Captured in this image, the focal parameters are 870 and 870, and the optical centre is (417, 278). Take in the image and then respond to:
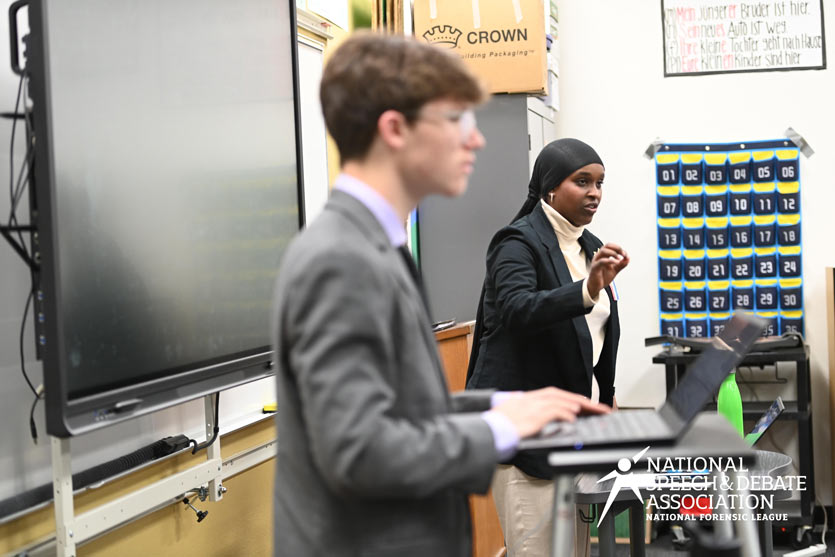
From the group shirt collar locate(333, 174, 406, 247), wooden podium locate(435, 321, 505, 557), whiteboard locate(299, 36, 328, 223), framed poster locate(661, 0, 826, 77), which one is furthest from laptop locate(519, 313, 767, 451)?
framed poster locate(661, 0, 826, 77)

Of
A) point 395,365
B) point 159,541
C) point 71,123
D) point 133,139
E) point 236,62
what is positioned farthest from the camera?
point 236,62

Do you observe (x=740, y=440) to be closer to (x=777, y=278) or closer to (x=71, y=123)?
(x=71, y=123)

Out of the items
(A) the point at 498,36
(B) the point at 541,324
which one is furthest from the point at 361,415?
(A) the point at 498,36

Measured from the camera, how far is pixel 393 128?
97cm

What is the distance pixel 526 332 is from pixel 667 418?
849mm

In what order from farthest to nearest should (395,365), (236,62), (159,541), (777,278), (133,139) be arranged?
(777,278) → (236,62) → (159,541) → (133,139) → (395,365)

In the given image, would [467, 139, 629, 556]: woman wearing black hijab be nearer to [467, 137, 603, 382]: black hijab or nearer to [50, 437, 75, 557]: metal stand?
[467, 137, 603, 382]: black hijab

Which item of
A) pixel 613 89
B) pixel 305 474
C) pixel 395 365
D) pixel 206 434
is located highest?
pixel 613 89

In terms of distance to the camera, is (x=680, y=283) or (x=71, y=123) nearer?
(x=71, y=123)

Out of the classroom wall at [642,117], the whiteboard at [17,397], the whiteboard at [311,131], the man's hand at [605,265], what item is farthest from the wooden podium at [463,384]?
the whiteboard at [17,397]

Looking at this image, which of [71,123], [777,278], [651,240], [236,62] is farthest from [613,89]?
[71,123]

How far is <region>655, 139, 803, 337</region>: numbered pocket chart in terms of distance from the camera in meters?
3.97

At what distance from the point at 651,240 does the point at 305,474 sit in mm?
3411

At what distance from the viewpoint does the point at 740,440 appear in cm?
104
